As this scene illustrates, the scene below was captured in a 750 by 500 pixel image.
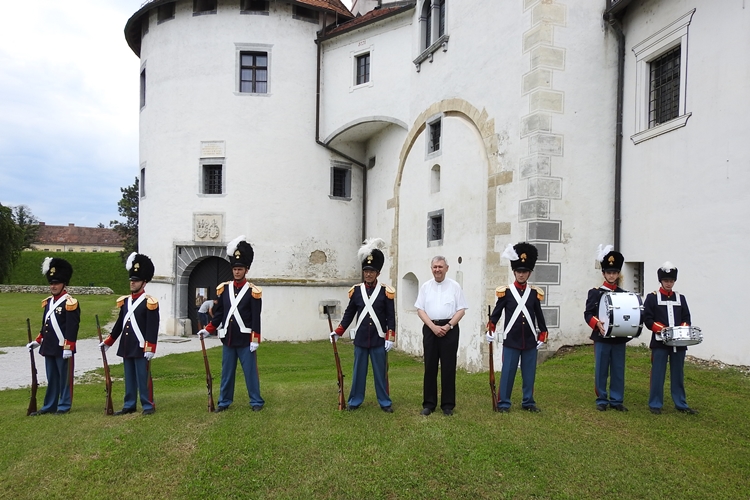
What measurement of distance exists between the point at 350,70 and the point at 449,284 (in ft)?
44.6

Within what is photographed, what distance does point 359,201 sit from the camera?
2034cm

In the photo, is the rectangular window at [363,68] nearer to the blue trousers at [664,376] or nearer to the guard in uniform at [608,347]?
the guard in uniform at [608,347]

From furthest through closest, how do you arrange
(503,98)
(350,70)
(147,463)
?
(350,70), (503,98), (147,463)

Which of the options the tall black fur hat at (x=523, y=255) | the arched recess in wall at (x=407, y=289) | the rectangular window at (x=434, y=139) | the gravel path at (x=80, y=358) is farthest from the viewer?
the arched recess in wall at (x=407, y=289)

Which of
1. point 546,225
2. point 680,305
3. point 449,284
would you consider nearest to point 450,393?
point 449,284

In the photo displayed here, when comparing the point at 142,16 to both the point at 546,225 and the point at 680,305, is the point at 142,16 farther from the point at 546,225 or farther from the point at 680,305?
the point at 680,305

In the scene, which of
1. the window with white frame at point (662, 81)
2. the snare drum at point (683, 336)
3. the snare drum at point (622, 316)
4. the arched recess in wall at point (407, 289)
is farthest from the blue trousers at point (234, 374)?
the arched recess in wall at point (407, 289)

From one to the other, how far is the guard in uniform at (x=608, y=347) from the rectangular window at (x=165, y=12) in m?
17.8

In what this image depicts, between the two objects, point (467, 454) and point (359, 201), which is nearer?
point (467, 454)

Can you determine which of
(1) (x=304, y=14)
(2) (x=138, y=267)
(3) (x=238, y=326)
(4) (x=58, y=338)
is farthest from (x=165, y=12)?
(3) (x=238, y=326)

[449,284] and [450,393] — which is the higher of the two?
[449,284]

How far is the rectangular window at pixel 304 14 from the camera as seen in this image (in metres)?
19.2

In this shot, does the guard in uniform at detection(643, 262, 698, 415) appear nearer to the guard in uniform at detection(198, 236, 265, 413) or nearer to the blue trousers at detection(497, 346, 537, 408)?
the blue trousers at detection(497, 346, 537, 408)

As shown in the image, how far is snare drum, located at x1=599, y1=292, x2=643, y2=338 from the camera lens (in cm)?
632
